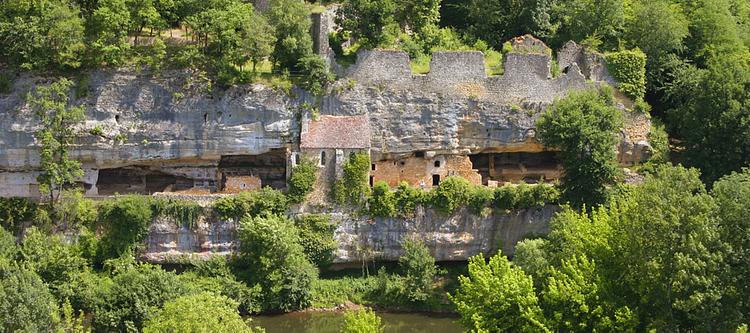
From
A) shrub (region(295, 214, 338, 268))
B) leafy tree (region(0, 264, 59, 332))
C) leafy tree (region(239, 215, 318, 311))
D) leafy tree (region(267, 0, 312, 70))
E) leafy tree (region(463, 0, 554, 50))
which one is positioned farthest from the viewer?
leafy tree (region(463, 0, 554, 50))

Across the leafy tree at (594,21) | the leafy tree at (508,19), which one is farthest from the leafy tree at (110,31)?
the leafy tree at (594,21)

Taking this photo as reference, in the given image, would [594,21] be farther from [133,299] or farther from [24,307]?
[24,307]

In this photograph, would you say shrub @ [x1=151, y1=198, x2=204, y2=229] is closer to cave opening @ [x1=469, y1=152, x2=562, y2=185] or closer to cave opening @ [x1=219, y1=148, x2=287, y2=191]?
cave opening @ [x1=219, y1=148, x2=287, y2=191]

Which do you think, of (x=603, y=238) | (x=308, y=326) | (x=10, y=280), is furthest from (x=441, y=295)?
(x=10, y=280)

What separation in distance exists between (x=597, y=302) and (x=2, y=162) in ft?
89.2

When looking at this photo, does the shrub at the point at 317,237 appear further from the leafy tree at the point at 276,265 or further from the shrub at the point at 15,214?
the shrub at the point at 15,214

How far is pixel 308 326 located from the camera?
4912cm

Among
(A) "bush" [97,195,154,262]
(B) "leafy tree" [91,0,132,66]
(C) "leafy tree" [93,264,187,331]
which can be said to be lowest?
(C) "leafy tree" [93,264,187,331]

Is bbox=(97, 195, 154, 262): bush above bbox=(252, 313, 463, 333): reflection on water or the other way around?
above

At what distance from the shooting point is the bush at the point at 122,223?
50812mm

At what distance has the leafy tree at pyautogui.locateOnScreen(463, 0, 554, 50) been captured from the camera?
193 ft

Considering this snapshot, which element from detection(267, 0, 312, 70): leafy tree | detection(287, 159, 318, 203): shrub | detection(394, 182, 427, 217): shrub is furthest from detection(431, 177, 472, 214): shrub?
detection(267, 0, 312, 70): leafy tree

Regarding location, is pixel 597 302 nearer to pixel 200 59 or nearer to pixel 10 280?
pixel 10 280

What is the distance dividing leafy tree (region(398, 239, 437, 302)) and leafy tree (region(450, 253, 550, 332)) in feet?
34.9
